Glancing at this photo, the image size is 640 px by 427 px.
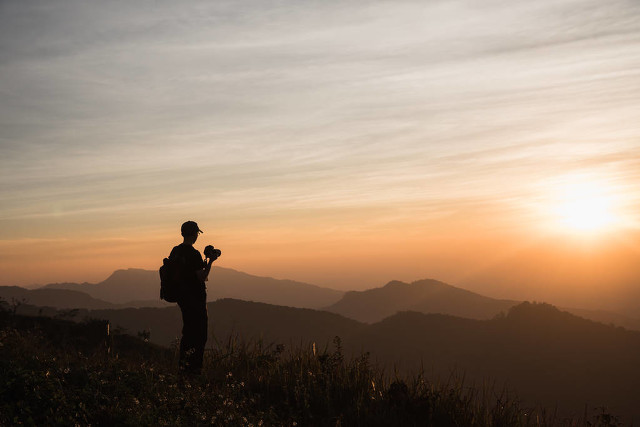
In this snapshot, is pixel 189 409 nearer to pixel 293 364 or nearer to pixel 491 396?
pixel 293 364

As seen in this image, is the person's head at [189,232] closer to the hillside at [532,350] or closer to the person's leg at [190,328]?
the person's leg at [190,328]

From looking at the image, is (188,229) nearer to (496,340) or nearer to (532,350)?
(532,350)

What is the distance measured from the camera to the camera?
289 inches

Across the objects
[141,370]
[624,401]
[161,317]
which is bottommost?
[624,401]

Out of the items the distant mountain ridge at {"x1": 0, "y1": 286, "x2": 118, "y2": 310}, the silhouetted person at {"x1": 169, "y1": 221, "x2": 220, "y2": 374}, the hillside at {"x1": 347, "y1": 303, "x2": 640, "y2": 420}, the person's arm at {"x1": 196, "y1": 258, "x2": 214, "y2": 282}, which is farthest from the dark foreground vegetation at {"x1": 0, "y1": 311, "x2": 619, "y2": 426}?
the distant mountain ridge at {"x1": 0, "y1": 286, "x2": 118, "y2": 310}

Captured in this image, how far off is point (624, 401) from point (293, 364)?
8720cm

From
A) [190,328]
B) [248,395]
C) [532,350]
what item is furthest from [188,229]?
[532,350]

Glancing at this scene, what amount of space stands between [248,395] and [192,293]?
65.0 inches

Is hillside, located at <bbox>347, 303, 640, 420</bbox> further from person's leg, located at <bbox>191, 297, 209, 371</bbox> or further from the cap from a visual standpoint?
the cap

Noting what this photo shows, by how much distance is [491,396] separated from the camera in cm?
700

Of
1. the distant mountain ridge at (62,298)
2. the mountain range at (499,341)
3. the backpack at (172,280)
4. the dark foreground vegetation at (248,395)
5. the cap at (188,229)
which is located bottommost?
the distant mountain ridge at (62,298)

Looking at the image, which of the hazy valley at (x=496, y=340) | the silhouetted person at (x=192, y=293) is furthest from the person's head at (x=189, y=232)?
the hazy valley at (x=496, y=340)

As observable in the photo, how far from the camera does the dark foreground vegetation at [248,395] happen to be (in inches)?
201

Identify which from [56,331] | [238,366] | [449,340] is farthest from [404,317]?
[238,366]
